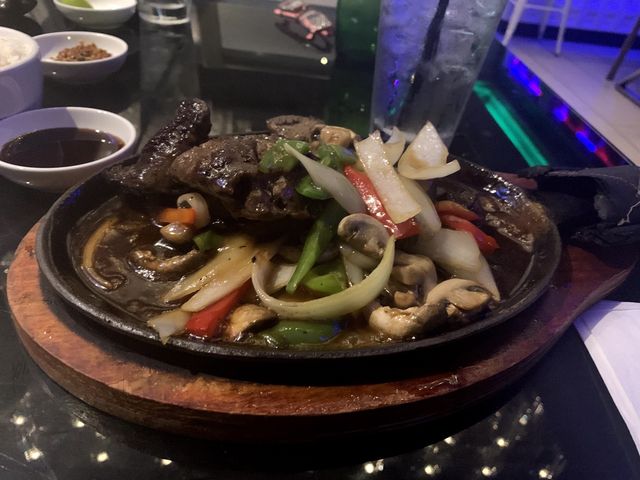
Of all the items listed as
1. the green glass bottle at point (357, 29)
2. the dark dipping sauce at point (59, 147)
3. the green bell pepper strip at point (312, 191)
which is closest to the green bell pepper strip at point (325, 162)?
the green bell pepper strip at point (312, 191)

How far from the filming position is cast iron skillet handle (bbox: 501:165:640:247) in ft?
6.62

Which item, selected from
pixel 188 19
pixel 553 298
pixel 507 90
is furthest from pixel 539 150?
pixel 188 19

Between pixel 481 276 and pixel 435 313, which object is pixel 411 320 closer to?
pixel 435 313

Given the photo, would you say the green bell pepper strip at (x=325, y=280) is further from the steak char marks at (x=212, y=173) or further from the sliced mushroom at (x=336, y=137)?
the sliced mushroom at (x=336, y=137)

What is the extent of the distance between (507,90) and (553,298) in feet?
7.95

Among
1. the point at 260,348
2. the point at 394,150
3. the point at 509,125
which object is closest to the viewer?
the point at 260,348

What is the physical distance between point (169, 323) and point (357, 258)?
2.01 feet

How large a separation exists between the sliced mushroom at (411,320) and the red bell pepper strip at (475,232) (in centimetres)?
53

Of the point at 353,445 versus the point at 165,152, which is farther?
the point at 165,152

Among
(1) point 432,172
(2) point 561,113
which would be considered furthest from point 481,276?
(2) point 561,113

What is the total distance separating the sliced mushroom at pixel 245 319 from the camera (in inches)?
58.1

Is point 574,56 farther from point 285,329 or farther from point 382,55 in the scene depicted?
point 285,329

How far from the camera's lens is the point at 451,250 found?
178cm

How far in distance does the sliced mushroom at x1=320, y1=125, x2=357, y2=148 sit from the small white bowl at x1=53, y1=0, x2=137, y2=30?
283 centimetres
